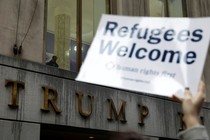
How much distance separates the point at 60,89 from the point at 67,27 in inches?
95.5

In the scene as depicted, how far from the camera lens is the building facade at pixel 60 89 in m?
9.53

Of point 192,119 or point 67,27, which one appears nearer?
point 192,119

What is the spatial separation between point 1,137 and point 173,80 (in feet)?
19.8

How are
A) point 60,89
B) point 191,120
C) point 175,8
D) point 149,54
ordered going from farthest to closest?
point 175,8 → point 60,89 → point 149,54 → point 191,120

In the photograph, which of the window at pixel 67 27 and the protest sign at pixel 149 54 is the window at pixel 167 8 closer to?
the window at pixel 67 27

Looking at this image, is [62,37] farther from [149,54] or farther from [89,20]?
[149,54]

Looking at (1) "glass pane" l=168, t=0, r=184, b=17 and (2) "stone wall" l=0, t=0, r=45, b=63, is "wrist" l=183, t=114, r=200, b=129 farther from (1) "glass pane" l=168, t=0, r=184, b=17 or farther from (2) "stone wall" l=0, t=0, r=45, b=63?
(1) "glass pane" l=168, t=0, r=184, b=17

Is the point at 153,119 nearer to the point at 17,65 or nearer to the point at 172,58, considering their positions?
the point at 17,65

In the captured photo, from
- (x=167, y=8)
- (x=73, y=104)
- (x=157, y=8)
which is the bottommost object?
(x=73, y=104)

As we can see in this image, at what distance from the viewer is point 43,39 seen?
10906mm

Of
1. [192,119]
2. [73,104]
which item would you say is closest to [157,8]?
[73,104]

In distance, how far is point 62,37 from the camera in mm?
11945

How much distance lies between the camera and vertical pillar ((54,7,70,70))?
38.2 ft

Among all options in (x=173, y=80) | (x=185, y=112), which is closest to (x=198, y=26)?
(x=173, y=80)
